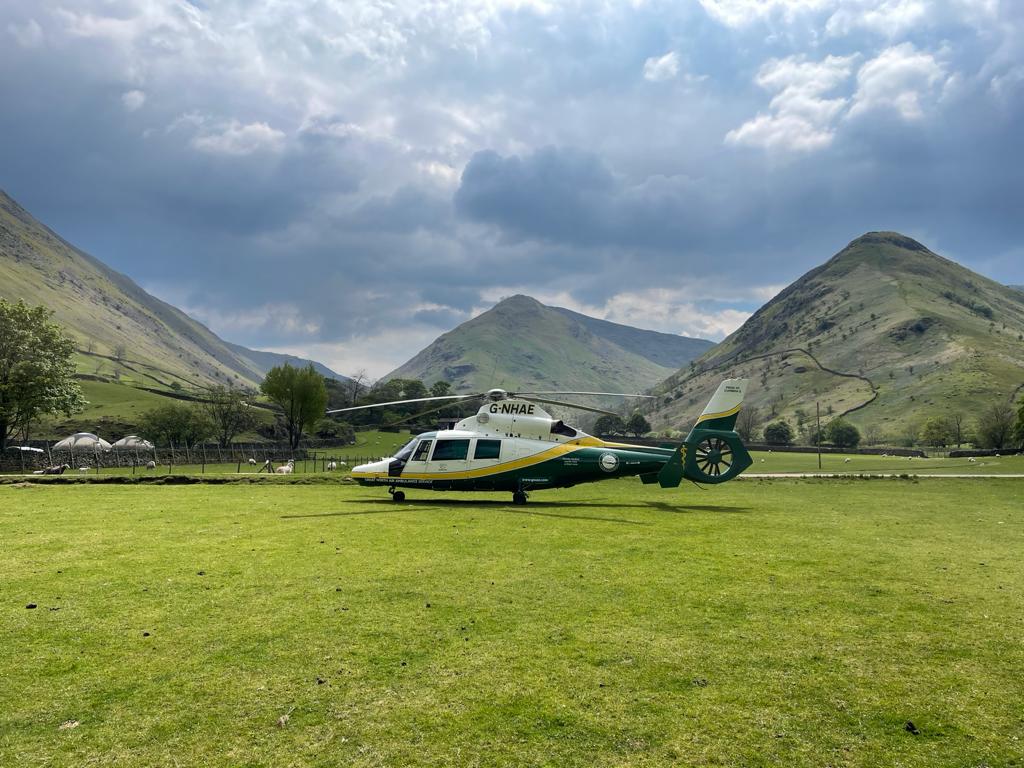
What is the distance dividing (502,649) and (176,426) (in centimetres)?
10308

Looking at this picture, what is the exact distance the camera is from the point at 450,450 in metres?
23.0

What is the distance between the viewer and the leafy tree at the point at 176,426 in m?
93.9

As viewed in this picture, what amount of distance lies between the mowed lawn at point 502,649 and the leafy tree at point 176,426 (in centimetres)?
8982

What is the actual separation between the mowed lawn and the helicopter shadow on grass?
4563 mm

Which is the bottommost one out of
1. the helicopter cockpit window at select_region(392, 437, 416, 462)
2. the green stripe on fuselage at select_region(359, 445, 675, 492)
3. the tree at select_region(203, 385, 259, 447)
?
the green stripe on fuselage at select_region(359, 445, 675, 492)

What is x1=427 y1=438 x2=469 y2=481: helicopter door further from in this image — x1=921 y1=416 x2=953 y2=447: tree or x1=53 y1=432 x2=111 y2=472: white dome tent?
x1=921 y1=416 x2=953 y2=447: tree

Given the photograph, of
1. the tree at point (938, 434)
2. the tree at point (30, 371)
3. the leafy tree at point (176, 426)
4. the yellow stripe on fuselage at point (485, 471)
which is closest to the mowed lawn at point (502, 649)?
the yellow stripe on fuselage at point (485, 471)

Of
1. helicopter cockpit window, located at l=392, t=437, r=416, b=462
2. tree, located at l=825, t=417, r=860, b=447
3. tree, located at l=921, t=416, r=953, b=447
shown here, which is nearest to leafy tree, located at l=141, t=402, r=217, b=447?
helicopter cockpit window, located at l=392, t=437, r=416, b=462

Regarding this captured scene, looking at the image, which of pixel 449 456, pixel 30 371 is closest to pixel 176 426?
→ pixel 30 371

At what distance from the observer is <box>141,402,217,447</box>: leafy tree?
9394 cm

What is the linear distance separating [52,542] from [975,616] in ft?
54.5

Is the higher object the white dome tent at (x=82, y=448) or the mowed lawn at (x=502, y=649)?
the white dome tent at (x=82, y=448)

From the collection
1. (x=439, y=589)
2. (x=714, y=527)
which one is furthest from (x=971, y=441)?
(x=439, y=589)

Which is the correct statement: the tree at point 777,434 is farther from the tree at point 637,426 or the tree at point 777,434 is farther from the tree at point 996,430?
the tree at point 996,430
